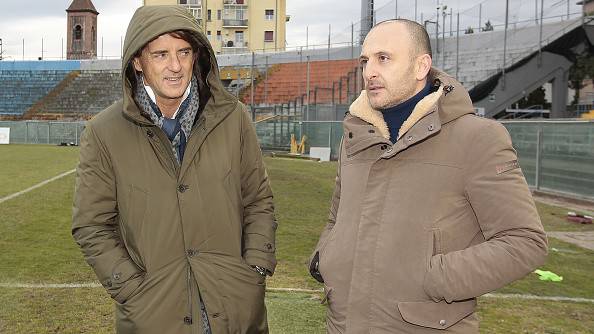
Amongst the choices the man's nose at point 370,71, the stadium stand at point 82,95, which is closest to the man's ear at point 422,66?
the man's nose at point 370,71

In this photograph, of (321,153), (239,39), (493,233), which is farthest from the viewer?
(239,39)

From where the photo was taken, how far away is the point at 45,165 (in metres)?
18.5

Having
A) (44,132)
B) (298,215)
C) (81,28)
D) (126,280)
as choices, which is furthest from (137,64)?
(81,28)

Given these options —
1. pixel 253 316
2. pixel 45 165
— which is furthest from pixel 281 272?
pixel 45 165

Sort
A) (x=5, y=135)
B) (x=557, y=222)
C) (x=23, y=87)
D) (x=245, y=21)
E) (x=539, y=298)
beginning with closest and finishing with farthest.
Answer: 1. (x=539, y=298)
2. (x=557, y=222)
3. (x=5, y=135)
4. (x=23, y=87)
5. (x=245, y=21)

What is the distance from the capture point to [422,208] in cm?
202

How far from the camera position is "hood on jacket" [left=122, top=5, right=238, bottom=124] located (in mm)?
2295

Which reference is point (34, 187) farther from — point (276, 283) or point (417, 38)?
point (417, 38)

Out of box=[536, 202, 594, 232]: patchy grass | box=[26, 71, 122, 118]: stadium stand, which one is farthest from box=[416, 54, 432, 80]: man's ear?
box=[26, 71, 122, 118]: stadium stand

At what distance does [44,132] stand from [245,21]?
32.0m

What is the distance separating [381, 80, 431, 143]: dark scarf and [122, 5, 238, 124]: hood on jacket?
70cm

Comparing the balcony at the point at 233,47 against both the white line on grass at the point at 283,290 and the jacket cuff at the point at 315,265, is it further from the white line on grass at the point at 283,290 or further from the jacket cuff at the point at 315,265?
the jacket cuff at the point at 315,265

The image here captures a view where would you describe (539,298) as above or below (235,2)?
below

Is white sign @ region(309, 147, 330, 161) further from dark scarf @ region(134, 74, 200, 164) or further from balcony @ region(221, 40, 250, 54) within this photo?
balcony @ region(221, 40, 250, 54)
